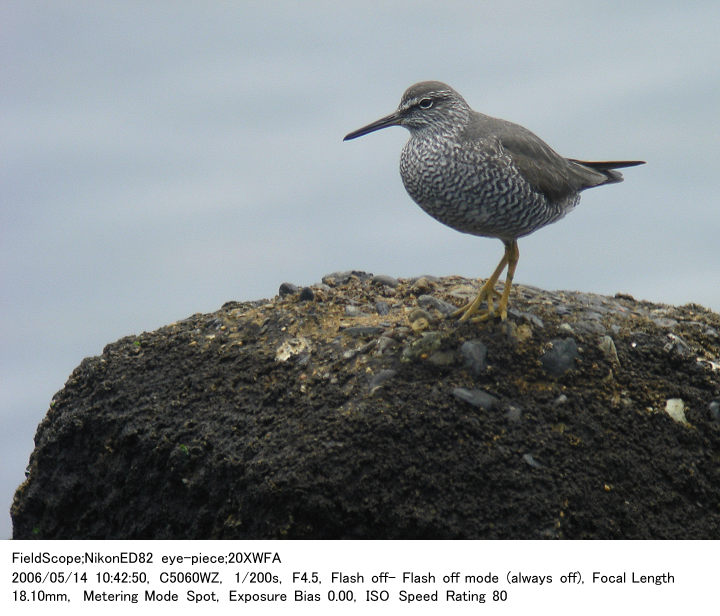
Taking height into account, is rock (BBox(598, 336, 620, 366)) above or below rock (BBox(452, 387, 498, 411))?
above

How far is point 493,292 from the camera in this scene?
757 centimetres

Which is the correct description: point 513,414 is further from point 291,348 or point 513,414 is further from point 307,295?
point 307,295

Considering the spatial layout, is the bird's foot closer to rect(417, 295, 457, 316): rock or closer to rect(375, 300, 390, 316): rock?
rect(417, 295, 457, 316): rock

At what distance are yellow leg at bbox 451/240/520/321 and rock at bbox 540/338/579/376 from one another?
49cm

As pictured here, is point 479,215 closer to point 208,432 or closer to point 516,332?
point 516,332

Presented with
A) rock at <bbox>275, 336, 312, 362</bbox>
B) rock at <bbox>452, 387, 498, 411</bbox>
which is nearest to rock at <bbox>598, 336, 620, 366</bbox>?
rock at <bbox>452, 387, 498, 411</bbox>

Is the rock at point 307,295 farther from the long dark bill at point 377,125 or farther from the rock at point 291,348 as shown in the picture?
the long dark bill at point 377,125

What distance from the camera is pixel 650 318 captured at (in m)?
7.82

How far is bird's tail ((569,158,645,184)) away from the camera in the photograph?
27.3 feet

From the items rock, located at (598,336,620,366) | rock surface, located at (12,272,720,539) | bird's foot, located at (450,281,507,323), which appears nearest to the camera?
rock surface, located at (12,272,720,539)

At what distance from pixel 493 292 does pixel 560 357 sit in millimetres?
1134
